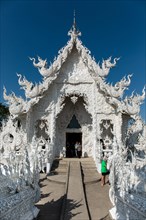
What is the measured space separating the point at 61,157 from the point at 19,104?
3.11 meters

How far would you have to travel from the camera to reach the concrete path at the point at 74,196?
518cm

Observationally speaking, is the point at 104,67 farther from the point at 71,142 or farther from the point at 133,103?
the point at 71,142

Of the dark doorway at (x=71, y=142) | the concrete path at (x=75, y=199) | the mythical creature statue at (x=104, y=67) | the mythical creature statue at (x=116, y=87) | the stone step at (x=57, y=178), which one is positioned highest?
the mythical creature statue at (x=104, y=67)

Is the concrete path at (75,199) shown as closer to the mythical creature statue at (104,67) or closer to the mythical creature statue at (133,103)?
the mythical creature statue at (133,103)

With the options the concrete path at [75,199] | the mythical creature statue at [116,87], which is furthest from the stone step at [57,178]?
the mythical creature statue at [116,87]

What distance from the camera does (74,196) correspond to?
627 cm

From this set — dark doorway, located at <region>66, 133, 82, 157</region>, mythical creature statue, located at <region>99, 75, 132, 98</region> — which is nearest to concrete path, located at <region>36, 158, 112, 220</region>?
dark doorway, located at <region>66, 133, 82, 157</region>

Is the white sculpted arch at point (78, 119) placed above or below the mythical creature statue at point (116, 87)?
below

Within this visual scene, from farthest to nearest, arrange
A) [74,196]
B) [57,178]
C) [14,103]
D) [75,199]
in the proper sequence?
[14,103], [57,178], [74,196], [75,199]

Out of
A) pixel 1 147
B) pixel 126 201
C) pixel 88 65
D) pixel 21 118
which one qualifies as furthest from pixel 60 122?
pixel 126 201

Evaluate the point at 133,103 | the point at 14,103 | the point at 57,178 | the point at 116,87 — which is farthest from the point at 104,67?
the point at 57,178

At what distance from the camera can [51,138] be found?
10.2 m

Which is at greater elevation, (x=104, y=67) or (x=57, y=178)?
(x=104, y=67)

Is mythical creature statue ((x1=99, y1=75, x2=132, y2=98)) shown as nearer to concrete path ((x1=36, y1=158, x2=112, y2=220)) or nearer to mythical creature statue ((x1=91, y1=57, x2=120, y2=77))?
mythical creature statue ((x1=91, y1=57, x2=120, y2=77))
